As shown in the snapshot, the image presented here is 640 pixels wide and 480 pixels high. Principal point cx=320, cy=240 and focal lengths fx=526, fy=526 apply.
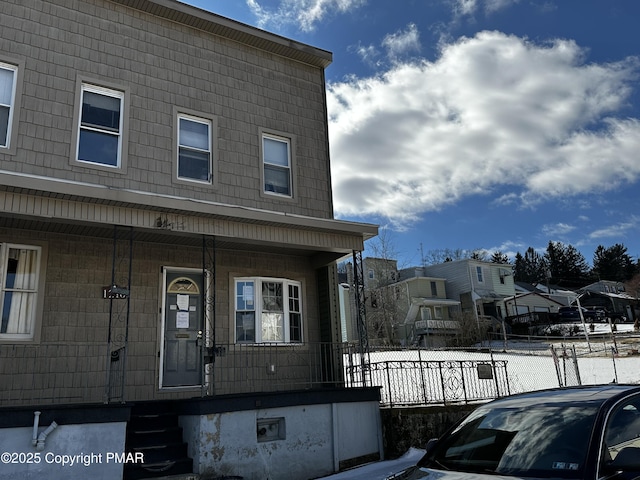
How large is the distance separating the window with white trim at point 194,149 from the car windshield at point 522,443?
24.2ft

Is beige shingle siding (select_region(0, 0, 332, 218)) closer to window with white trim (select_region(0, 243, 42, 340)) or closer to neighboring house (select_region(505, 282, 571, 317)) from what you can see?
window with white trim (select_region(0, 243, 42, 340))

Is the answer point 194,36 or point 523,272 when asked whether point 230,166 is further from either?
point 523,272

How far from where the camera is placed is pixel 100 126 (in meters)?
9.41

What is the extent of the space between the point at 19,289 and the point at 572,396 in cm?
802

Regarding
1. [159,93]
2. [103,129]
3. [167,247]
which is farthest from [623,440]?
[159,93]

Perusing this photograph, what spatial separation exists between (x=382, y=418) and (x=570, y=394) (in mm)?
5903

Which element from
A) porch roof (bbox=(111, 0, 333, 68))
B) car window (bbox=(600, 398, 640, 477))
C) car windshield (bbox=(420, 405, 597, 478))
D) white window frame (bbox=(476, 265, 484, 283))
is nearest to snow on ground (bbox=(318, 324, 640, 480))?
car windshield (bbox=(420, 405, 597, 478))

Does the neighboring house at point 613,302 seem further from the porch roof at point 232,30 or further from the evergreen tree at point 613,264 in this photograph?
the porch roof at point 232,30

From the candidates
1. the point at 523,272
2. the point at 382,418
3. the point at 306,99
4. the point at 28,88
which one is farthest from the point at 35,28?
the point at 523,272

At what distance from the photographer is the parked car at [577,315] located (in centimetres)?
4178

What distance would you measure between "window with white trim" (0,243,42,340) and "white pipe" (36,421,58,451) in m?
2.23

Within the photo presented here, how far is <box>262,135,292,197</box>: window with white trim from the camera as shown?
36.7 ft

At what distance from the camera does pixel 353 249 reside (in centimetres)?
1035

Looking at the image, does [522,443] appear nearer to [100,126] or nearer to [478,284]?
[100,126]
